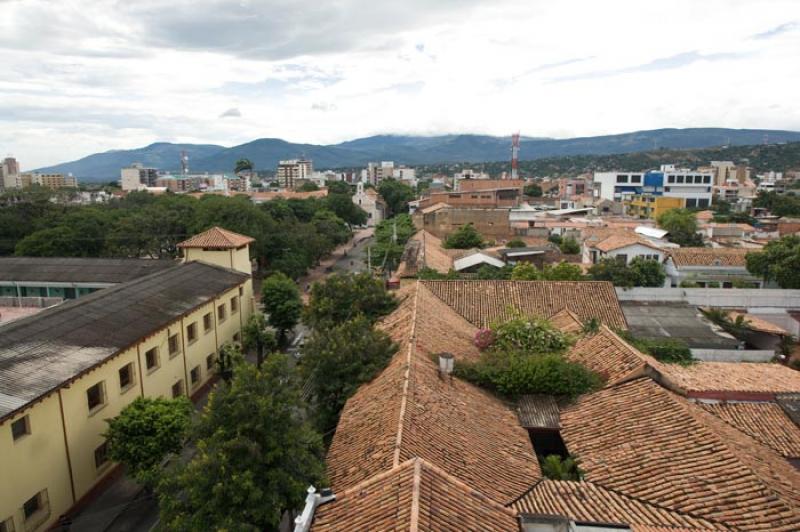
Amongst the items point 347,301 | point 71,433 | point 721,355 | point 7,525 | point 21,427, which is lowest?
point 7,525

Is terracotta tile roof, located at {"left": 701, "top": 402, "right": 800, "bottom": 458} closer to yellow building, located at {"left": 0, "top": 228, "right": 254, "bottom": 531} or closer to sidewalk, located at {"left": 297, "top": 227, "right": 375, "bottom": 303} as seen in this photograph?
yellow building, located at {"left": 0, "top": 228, "right": 254, "bottom": 531}

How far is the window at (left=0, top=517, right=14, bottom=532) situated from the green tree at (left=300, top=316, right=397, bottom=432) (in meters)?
7.71

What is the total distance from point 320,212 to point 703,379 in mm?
58173

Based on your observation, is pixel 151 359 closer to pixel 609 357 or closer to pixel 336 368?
pixel 336 368

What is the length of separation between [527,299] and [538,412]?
10.5 meters

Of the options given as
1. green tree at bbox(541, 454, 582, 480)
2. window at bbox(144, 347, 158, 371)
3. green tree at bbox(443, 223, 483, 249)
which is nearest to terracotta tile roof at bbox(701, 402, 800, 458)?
green tree at bbox(541, 454, 582, 480)

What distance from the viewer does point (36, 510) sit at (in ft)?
46.4

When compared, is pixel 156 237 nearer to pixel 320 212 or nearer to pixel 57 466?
pixel 320 212

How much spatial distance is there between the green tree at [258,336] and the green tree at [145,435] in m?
11.5

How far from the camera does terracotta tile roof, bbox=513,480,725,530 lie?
10.2 meters

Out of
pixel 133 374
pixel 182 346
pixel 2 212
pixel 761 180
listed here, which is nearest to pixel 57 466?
pixel 133 374

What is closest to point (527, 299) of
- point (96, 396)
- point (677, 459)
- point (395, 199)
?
point (677, 459)

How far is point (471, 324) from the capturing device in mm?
23578

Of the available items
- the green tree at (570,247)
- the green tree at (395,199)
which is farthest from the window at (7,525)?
the green tree at (395,199)
